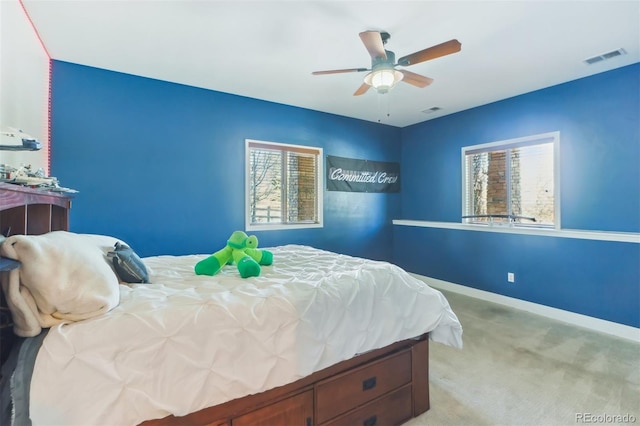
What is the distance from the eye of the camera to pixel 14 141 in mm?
1266

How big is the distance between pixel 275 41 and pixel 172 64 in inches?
45.2

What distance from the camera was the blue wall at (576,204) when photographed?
2.89 metres

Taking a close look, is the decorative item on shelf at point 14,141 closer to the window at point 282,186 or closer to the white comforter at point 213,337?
the white comforter at point 213,337

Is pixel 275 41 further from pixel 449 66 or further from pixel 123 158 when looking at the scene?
pixel 123 158

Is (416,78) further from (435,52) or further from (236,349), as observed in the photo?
(236,349)

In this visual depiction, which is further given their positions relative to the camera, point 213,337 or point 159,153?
point 159,153

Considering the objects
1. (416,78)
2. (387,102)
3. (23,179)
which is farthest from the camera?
(387,102)

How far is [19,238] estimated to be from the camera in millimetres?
986

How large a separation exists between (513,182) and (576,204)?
0.77m

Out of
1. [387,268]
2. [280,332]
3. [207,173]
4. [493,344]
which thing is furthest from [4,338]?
[493,344]

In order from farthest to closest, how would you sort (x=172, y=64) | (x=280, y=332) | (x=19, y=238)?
1. (x=172, y=64)
2. (x=280, y=332)
3. (x=19, y=238)

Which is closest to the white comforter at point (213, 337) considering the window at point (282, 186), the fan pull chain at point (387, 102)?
the window at point (282, 186)

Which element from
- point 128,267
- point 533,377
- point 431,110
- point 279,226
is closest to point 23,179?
point 128,267

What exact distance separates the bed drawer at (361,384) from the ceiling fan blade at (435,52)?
2002mm
